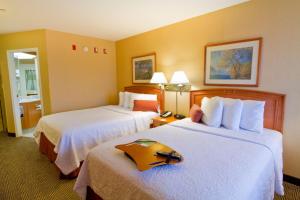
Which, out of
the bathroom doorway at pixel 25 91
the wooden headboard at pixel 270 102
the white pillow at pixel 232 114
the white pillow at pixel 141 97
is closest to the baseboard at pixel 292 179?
the wooden headboard at pixel 270 102

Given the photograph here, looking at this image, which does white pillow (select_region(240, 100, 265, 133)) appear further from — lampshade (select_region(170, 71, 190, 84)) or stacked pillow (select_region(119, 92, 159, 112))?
stacked pillow (select_region(119, 92, 159, 112))

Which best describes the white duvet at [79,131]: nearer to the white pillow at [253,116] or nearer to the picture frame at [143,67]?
the picture frame at [143,67]

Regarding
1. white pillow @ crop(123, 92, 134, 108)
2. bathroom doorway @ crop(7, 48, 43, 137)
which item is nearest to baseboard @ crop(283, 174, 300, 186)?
white pillow @ crop(123, 92, 134, 108)

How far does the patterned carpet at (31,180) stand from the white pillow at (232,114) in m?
0.93

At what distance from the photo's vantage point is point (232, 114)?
220cm

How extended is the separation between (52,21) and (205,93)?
9.77ft

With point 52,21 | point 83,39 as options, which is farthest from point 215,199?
point 83,39

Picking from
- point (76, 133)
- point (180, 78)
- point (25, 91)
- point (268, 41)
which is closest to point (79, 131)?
point (76, 133)

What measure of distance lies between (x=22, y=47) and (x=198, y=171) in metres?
4.27

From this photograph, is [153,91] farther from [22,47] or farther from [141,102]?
[22,47]

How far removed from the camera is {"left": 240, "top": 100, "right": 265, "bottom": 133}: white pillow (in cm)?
209

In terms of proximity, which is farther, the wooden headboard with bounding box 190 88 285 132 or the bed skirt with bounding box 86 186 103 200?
the wooden headboard with bounding box 190 88 285 132

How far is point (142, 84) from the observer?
4.05 meters

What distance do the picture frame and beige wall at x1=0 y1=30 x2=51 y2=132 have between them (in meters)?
1.90
